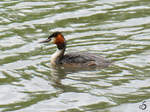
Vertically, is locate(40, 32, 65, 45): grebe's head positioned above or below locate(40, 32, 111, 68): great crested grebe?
above

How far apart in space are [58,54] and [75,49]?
2.79ft

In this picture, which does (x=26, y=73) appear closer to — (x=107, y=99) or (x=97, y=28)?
(x=107, y=99)

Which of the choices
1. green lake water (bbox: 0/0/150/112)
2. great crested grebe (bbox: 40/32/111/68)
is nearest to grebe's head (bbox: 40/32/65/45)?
great crested grebe (bbox: 40/32/111/68)

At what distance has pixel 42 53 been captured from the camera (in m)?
12.6

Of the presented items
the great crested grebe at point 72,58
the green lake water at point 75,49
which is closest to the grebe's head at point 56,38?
the great crested grebe at point 72,58

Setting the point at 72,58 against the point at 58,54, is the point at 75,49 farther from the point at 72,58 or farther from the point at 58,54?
the point at 72,58

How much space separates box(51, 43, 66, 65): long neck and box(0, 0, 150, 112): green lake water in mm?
218

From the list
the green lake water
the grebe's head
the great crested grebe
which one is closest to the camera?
the green lake water

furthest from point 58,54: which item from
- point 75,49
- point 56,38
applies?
point 75,49

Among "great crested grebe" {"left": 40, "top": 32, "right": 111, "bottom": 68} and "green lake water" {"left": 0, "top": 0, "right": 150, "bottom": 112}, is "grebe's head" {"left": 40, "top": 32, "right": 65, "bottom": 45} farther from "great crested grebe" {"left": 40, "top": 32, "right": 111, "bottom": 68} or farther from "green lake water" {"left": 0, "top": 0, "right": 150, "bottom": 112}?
"green lake water" {"left": 0, "top": 0, "right": 150, "bottom": 112}

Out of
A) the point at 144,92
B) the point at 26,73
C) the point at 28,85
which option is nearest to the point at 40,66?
the point at 26,73

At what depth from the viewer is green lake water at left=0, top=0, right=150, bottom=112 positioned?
9328 mm

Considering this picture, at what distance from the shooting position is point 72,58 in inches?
464

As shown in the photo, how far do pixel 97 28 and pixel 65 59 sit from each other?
8.11ft
